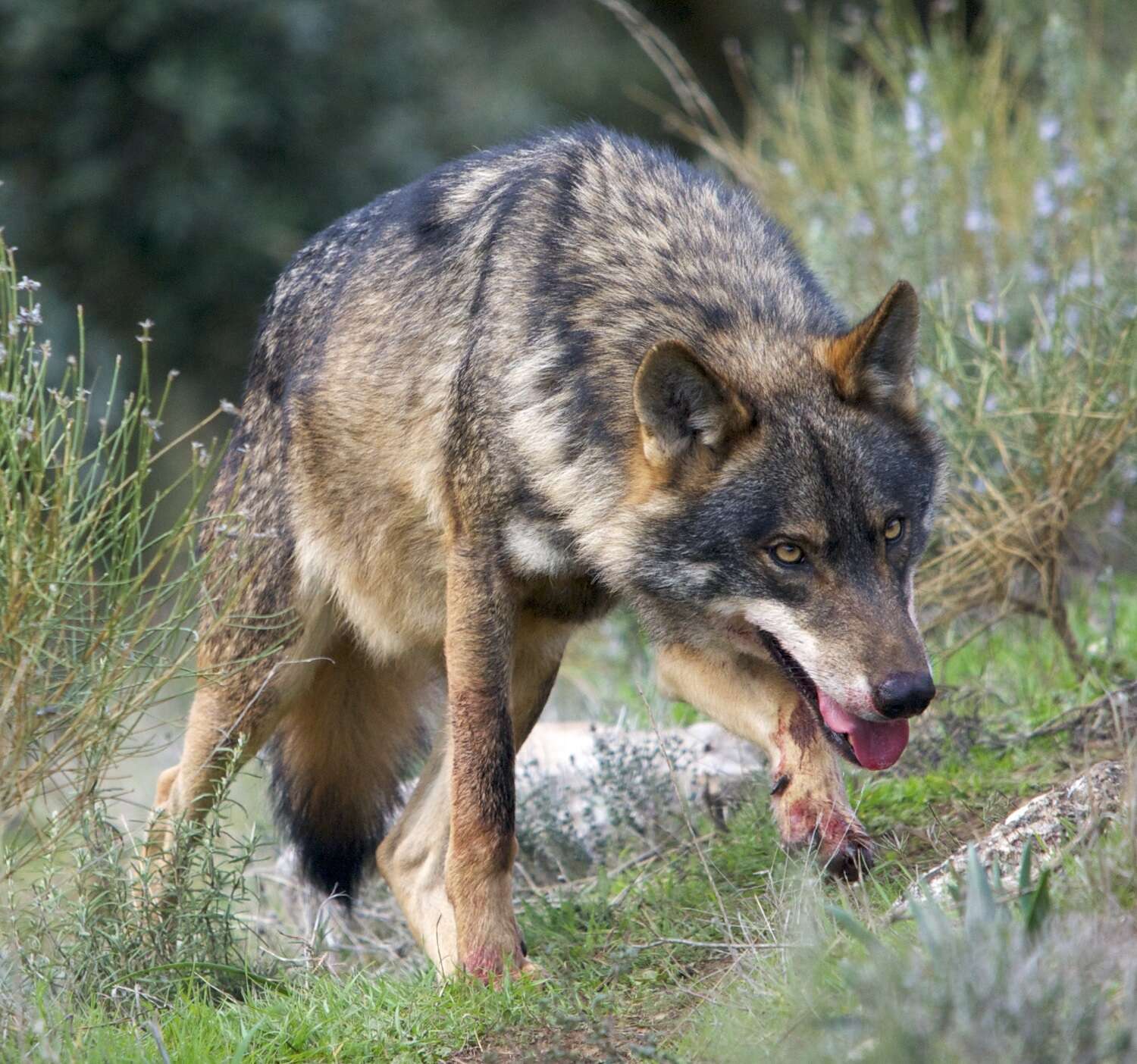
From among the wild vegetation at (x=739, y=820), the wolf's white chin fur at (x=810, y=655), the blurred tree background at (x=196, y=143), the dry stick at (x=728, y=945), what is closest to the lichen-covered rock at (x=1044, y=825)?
the wild vegetation at (x=739, y=820)

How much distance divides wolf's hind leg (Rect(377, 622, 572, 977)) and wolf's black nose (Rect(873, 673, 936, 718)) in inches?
45.6

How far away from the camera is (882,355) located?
3729mm

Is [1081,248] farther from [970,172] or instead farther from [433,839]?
[433,839]

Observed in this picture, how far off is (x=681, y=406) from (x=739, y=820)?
1.57m

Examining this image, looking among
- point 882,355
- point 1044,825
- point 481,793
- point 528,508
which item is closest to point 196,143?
point 528,508

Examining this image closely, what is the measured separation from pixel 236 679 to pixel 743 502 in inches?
74.8

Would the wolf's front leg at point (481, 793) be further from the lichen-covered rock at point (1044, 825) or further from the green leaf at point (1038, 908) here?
the green leaf at point (1038, 908)

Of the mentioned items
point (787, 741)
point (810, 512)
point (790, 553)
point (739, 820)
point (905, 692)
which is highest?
point (810, 512)

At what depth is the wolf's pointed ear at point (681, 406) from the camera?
349 cm

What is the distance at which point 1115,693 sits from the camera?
438cm

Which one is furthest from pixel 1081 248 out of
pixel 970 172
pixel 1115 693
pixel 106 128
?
pixel 106 128

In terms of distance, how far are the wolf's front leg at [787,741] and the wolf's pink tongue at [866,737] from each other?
0.46 feet

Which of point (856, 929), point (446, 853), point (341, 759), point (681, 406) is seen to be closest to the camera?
point (856, 929)

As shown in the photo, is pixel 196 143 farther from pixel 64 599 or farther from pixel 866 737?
pixel 866 737
